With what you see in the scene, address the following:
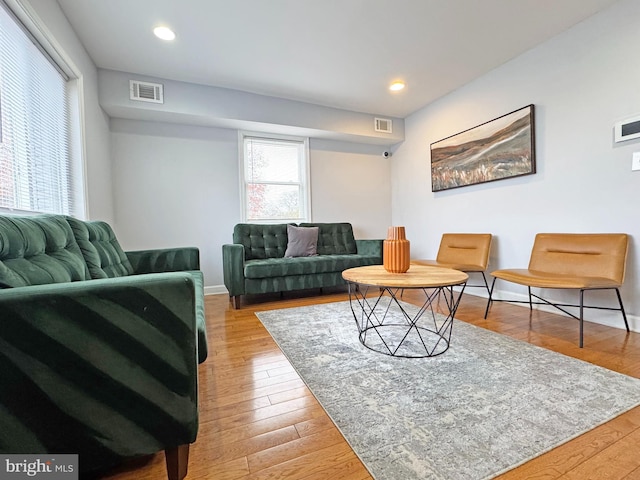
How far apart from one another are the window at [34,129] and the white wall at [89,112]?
11 cm

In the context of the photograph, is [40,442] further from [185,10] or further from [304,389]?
[185,10]

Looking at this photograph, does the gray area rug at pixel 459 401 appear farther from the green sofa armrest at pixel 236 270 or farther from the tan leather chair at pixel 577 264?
the green sofa armrest at pixel 236 270

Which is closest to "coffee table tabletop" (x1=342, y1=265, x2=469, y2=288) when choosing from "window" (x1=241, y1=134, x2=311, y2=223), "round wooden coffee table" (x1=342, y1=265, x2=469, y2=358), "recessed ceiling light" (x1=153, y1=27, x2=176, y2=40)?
"round wooden coffee table" (x1=342, y1=265, x2=469, y2=358)

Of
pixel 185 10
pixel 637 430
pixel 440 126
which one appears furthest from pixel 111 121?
pixel 637 430

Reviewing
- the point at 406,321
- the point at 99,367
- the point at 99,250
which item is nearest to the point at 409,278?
the point at 406,321

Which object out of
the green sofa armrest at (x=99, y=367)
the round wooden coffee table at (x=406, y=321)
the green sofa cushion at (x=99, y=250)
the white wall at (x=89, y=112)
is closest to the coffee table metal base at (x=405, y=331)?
the round wooden coffee table at (x=406, y=321)

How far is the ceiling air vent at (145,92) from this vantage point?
9.51 feet

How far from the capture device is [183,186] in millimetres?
3465

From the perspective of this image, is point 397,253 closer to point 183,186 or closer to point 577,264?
point 577,264

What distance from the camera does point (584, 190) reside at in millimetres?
2350

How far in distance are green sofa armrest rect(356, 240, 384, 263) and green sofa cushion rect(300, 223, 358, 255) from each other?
0.14m

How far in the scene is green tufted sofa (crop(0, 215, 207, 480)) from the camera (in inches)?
27.3

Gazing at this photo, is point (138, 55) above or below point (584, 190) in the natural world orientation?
above

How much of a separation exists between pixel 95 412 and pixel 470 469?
1.13m
